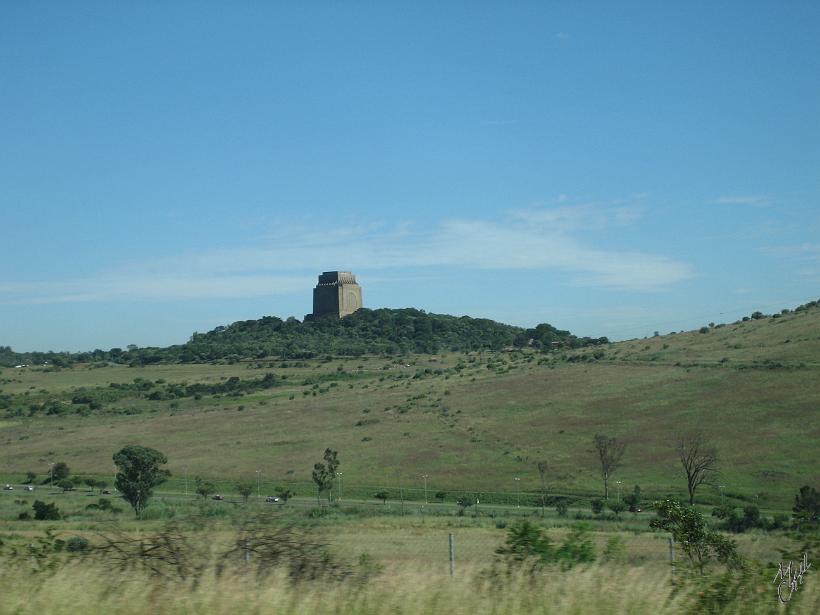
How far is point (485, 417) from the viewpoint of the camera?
6819 cm

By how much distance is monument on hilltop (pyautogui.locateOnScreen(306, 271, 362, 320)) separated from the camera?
153 meters

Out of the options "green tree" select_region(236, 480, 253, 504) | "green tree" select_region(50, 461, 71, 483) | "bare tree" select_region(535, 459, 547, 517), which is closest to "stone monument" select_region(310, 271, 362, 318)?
"green tree" select_region(50, 461, 71, 483)

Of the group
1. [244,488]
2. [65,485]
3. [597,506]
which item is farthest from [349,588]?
[65,485]

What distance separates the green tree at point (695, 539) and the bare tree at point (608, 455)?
31.2 meters

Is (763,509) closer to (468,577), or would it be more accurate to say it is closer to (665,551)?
(665,551)

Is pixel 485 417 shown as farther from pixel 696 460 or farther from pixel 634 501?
pixel 634 501

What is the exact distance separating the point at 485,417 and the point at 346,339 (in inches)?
2816

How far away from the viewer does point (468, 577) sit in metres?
8.46

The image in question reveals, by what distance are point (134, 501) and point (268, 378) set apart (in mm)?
60850

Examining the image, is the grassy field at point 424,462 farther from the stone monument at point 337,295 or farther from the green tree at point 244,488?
the stone monument at point 337,295

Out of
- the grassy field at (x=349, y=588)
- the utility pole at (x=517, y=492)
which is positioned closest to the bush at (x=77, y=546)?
the grassy field at (x=349, y=588)

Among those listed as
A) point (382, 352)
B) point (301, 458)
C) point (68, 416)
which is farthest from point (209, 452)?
point (382, 352)

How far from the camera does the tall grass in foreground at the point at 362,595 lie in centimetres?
764

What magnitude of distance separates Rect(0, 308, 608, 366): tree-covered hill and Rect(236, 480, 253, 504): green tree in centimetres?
6868
